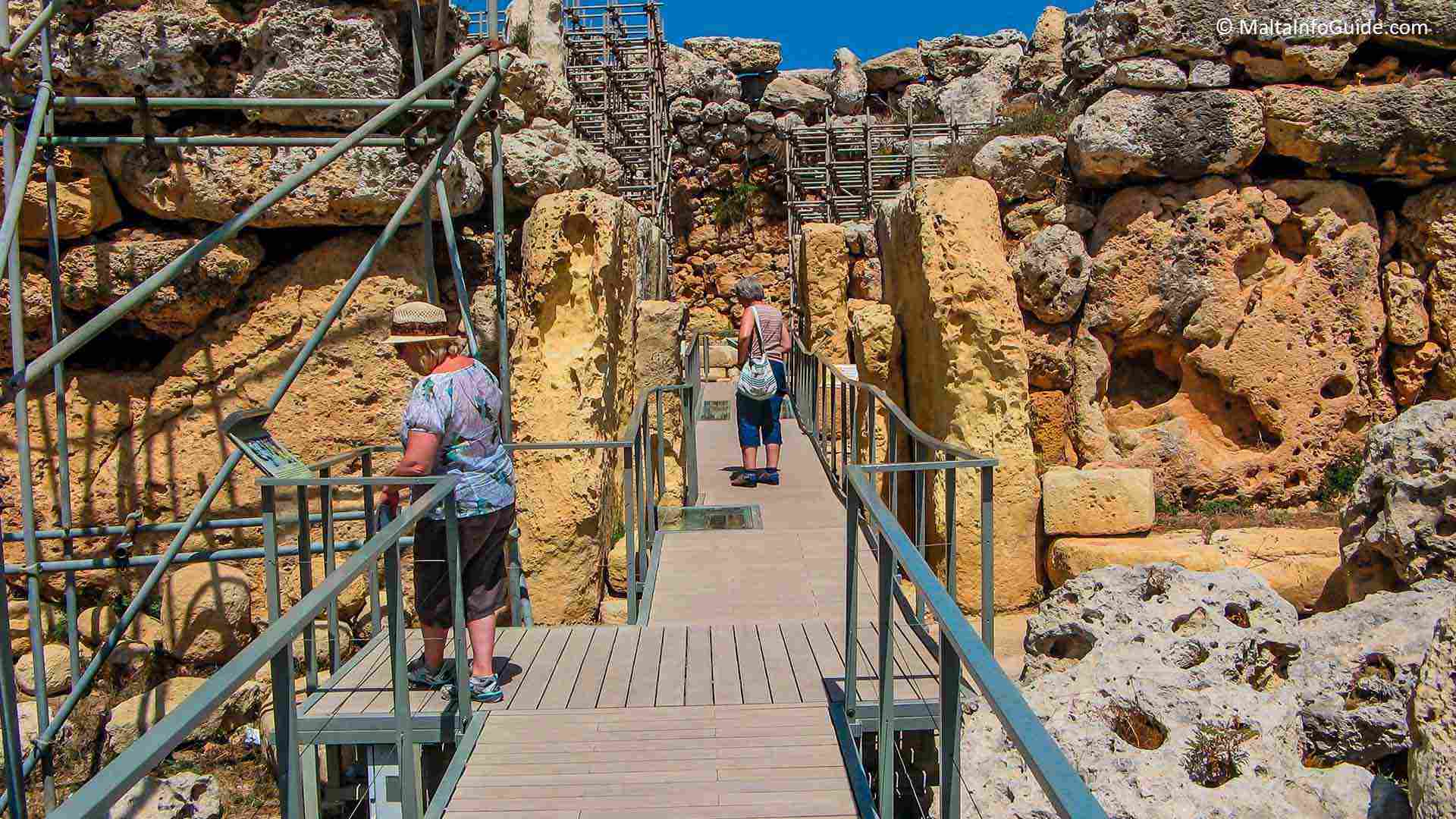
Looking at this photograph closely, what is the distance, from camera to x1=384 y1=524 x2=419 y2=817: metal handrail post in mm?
3191

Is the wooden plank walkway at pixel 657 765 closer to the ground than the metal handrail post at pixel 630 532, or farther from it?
closer to the ground

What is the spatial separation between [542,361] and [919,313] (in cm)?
316

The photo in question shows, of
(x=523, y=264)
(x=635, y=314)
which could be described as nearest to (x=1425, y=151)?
(x=635, y=314)

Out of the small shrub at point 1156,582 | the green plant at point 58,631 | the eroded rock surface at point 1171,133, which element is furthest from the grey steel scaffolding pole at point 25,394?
the eroded rock surface at point 1171,133

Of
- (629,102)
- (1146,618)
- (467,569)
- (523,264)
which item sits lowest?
(1146,618)

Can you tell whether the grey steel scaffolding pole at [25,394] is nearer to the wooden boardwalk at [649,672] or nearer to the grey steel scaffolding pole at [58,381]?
the grey steel scaffolding pole at [58,381]

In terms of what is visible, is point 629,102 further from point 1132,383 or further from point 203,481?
point 203,481

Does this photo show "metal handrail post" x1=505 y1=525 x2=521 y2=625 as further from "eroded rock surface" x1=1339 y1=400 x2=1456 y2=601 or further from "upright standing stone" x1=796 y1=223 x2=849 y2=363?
"upright standing stone" x1=796 y1=223 x2=849 y2=363

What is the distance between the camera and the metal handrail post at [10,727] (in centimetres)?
418

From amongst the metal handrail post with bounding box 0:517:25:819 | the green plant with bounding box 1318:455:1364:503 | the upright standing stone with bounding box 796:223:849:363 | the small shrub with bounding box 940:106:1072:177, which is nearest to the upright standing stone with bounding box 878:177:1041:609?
the small shrub with bounding box 940:106:1072:177

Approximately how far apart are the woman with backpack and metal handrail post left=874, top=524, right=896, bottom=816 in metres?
4.88

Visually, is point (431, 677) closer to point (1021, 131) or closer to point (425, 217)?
point (425, 217)

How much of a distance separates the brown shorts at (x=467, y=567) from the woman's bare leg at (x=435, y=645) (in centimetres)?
3

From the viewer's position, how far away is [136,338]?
686cm
